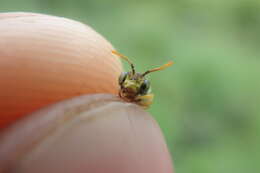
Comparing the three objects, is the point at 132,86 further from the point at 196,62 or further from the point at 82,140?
the point at 196,62

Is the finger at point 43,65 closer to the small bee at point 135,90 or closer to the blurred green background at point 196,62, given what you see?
the small bee at point 135,90

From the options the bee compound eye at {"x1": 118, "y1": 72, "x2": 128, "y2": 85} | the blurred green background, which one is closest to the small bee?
the bee compound eye at {"x1": 118, "y1": 72, "x2": 128, "y2": 85}

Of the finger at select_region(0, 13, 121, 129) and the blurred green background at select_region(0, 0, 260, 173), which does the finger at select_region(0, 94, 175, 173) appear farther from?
the blurred green background at select_region(0, 0, 260, 173)

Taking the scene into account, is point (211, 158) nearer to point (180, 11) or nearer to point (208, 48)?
point (208, 48)

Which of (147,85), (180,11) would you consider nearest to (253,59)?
(180,11)

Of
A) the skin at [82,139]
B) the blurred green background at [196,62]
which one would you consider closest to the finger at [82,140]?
the skin at [82,139]

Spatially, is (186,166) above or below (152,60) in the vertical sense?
below

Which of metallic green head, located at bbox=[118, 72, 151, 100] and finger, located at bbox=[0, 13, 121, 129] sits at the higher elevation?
finger, located at bbox=[0, 13, 121, 129]
